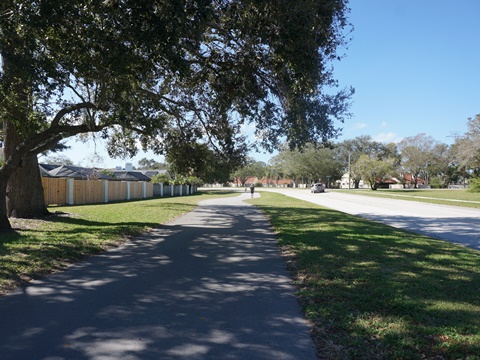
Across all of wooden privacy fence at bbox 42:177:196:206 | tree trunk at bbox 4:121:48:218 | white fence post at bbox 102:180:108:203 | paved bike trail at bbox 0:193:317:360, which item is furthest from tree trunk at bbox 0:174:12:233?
white fence post at bbox 102:180:108:203

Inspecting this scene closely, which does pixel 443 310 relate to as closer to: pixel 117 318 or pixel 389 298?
pixel 389 298

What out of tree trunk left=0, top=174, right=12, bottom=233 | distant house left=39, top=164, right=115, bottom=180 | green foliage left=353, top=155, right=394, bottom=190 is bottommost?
tree trunk left=0, top=174, right=12, bottom=233

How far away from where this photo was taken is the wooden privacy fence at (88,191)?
23531mm

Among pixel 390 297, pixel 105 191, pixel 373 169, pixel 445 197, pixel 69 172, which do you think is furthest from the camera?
pixel 373 169

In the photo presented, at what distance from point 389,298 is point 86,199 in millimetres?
24896

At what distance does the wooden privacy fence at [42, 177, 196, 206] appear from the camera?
926 inches

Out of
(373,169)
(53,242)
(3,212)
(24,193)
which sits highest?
(373,169)

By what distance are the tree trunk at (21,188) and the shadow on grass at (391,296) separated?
9.88m

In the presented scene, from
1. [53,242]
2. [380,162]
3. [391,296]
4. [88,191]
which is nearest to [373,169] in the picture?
[380,162]

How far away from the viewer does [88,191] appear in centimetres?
2684

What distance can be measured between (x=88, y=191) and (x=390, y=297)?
25081 mm

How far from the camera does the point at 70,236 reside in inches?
407

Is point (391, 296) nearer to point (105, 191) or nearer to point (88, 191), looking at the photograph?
point (88, 191)

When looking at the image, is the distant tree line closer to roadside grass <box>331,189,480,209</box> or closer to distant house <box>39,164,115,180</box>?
roadside grass <box>331,189,480,209</box>
